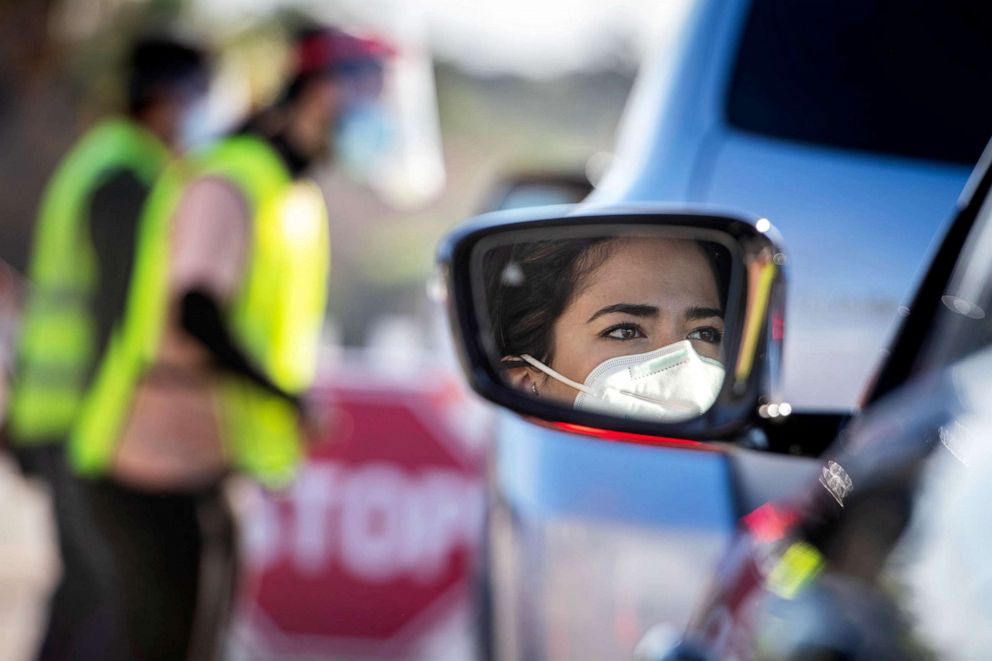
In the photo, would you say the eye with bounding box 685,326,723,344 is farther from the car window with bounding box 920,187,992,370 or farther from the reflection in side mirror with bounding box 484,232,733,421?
the car window with bounding box 920,187,992,370

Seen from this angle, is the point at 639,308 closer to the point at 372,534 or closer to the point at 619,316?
the point at 619,316

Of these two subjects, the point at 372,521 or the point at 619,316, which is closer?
the point at 619,316

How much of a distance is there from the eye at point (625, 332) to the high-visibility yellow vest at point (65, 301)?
288 cm

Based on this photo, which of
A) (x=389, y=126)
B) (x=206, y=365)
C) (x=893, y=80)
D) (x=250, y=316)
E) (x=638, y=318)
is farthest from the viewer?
(x=389, y=126)

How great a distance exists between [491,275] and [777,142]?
100cm

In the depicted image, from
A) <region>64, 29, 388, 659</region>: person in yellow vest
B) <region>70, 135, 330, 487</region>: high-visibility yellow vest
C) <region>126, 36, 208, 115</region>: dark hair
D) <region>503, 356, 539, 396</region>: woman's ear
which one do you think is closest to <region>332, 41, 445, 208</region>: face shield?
<region>64, 29, 388, 659</region>: person in yellow vest

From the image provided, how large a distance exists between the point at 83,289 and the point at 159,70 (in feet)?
1.95

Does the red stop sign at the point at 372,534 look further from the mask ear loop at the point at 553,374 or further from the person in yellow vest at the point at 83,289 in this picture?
the mask ear loop at the point at 553,374

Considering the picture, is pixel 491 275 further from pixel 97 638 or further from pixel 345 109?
pixel 97 638

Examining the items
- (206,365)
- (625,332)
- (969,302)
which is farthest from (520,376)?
(206,365)

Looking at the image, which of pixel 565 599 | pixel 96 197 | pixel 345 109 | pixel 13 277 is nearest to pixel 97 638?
pixel 96 197

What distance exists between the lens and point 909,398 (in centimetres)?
176

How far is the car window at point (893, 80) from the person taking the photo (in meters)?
2.47

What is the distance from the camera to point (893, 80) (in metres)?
2.51
